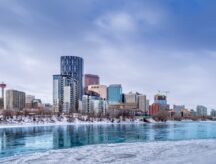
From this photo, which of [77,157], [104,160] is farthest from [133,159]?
[77,157]

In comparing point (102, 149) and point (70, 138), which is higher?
point (102, 149)

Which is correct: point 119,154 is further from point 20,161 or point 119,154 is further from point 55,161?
point 20,161

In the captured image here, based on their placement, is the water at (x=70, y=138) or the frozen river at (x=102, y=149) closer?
the frozen river at (x=102, y=149)

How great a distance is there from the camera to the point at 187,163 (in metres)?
24.6

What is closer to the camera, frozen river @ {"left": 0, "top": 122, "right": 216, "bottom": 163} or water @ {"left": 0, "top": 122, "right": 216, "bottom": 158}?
frozen river @ {"left": 0, "top": 122, "right": 216, "bottom": 163}

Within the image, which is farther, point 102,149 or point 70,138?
point 70,138

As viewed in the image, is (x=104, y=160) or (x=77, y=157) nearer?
(x=104, y=160)

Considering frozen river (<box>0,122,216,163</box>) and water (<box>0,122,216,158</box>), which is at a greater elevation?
frozen river (<box>0,122,216,163</box>)

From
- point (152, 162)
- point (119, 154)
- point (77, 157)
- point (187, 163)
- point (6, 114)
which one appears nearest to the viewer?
point (187, 163)

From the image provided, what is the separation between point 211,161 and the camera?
2486 centimetres

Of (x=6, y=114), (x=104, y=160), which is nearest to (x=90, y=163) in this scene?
(x=104, y=160)

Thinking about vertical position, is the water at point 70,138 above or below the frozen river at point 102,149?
below

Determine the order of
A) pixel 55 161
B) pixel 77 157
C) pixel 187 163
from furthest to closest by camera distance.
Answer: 1. pixel 77 157
2. pixel 55 161
3. pixel 187 163

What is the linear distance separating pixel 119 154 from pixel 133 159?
404 centimetres
